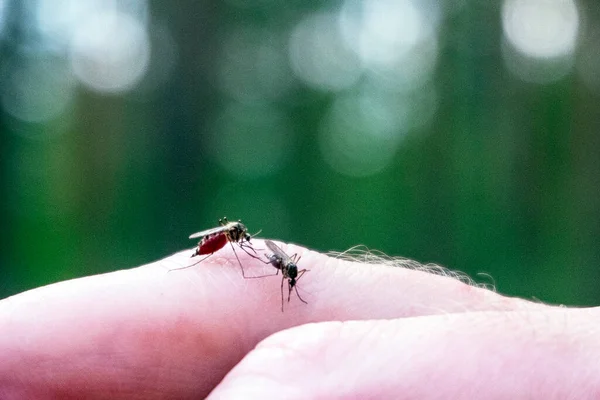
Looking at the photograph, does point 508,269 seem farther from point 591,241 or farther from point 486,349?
point 486,349

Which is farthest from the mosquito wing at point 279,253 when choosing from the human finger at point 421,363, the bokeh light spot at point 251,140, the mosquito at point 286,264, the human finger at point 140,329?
the bokeh light spot at point 251,140

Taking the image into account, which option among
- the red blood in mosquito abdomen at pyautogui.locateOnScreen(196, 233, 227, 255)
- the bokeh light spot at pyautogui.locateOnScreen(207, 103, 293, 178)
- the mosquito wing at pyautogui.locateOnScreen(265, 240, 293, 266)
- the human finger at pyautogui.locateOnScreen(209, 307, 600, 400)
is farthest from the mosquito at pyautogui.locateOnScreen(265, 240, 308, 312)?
the bokeh light spot at pyautogui.locateOnScreen(207, 103, 293, 178)

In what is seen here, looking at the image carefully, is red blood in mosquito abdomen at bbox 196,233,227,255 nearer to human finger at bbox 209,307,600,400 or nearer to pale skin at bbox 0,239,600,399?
pale skin at bbox 0,239,600,399

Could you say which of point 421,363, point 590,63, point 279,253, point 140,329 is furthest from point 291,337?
point 590,63

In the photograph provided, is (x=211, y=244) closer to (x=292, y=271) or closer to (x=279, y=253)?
(x=279, y=253)

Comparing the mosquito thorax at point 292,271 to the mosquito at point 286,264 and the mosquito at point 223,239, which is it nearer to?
the mosquito at point 286,264

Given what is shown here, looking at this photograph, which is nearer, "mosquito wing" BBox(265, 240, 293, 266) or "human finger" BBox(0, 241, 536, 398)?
"human finger" BBox(0, 241, 536, 398)
